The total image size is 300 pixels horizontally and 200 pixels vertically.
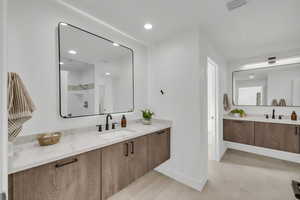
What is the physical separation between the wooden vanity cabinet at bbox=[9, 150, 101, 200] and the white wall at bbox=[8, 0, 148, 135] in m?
0.56

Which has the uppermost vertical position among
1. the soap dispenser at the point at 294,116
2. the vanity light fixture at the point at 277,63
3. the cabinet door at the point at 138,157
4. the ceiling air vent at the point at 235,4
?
the ceiling air vent at the point at 235,4

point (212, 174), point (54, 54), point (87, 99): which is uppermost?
point (54, 54)

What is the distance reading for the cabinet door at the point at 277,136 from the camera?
253 cm

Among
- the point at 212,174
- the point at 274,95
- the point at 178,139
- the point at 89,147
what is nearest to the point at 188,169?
the point at 178,139

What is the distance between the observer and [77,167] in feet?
3.82

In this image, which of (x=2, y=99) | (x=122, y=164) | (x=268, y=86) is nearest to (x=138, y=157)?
(x=122, y=164)

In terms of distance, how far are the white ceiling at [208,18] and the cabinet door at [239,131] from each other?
179cm

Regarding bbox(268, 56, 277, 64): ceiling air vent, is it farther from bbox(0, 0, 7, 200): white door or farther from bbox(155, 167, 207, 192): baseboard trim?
bbox(0, 0, 7, 200): white door

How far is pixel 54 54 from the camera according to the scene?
1495 mm

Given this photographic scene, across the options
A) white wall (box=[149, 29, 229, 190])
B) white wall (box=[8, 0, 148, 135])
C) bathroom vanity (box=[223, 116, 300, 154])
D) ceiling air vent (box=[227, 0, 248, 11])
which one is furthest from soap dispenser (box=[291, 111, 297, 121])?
white wall (box=[8, 0, 148, 135])

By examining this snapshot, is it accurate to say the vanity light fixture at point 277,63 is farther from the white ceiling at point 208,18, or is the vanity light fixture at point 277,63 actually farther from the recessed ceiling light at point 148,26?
the recessed ceiling light at point 148,26

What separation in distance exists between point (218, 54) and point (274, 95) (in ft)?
5.50

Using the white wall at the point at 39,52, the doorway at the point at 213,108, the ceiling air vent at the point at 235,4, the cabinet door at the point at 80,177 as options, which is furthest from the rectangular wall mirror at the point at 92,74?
the doorway at the point at 213,108

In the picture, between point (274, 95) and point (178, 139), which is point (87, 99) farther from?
point (274, 95)
